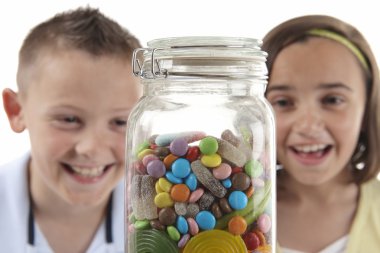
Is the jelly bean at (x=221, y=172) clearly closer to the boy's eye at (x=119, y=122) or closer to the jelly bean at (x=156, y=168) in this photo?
the jelly bean at (x=156, y=168)

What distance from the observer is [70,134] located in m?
0.85

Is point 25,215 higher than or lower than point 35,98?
lower

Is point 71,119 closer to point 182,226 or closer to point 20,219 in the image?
point 20,219

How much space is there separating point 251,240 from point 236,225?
0.07ft

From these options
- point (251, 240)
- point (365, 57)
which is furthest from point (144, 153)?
point (365, 57)

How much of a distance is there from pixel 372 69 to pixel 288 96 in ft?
0.59

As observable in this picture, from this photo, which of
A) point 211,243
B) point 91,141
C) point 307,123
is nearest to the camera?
point 211,243

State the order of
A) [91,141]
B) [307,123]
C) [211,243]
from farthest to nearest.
Result: 1. [307,123]
2. [91,141]
3. [211,243]

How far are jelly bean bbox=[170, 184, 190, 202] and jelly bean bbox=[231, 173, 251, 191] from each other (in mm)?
36

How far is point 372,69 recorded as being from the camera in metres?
1.05

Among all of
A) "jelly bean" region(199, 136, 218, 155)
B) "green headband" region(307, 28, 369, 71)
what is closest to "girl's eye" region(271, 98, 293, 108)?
"green headband" region(307, 28, 369, 71)

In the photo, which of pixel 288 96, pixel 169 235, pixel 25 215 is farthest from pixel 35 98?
pixel 169 235

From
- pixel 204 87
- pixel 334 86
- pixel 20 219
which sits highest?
pixel 204 87

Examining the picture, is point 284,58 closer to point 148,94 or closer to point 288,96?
point 288,96
